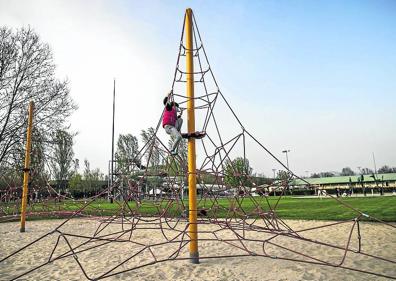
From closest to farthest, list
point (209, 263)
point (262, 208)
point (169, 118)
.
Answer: point (209, 263), point (169, 118), point (262, 208)

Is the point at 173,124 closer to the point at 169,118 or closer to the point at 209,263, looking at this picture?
the point at 169,118

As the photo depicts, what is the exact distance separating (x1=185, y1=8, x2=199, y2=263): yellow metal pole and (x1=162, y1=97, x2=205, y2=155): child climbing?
0.47 feet

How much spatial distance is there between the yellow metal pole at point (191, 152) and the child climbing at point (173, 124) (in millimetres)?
144

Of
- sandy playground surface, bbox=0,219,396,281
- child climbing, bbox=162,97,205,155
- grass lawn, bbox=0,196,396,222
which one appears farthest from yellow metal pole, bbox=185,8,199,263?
grass lawn, bbox=0,196,396,222

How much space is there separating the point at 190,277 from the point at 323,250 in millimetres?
3035

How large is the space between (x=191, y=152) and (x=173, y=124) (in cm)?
66

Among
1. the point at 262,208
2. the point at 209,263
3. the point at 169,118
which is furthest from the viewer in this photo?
the point at 262,208

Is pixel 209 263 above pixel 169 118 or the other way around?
the other way around

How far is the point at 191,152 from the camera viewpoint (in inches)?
188

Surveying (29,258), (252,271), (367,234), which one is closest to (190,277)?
(252,271)

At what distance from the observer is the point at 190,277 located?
13.1 feet

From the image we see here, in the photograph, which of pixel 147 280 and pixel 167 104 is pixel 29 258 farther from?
pixel 167 104

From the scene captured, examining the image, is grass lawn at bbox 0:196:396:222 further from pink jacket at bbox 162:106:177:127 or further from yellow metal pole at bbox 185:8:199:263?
pink jacket at bbox 162:106:177:127

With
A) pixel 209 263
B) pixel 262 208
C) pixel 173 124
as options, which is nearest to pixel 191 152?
pixel 173 124
